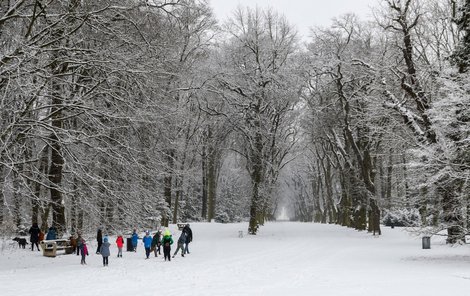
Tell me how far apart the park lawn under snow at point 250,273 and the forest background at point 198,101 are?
190 cm

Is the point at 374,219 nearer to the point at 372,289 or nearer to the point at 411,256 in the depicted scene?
the point at 411,256

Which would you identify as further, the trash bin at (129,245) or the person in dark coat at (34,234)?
the person in dark coat at (34,234)

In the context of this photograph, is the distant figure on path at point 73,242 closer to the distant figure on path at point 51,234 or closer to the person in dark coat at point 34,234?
the distant figure on path at point 51,234

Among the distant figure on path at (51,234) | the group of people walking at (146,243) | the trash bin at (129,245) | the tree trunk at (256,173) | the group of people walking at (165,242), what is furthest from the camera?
the tree trunk at (256,173)

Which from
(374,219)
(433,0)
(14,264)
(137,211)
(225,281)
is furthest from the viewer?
(374,219)

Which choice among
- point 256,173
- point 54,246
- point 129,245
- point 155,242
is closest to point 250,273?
point 155,242

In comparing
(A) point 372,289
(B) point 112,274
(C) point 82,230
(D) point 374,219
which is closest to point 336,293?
(A) point 372,289

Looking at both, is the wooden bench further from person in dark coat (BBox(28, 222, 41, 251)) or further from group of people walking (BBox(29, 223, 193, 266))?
person in dark coat (BBox(28, 222, 41, 251))

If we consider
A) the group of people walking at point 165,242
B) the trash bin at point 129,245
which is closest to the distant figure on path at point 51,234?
the trash bin at point 129,245

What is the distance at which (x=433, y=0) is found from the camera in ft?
85.4

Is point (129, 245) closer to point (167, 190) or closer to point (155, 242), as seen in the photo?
point (155, 242)

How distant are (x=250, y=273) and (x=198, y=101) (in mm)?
22241

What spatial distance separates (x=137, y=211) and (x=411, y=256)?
477 inches

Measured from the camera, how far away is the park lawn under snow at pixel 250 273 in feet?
40.3
